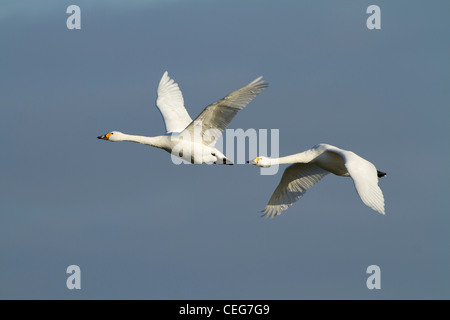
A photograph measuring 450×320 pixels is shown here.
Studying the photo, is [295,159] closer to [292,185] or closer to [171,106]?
[292,185]

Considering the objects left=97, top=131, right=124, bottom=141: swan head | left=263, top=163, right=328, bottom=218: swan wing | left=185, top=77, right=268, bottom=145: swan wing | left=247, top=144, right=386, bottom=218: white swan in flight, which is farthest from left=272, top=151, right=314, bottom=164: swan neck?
left=97, top=131, right=124, bottom=141: swan head

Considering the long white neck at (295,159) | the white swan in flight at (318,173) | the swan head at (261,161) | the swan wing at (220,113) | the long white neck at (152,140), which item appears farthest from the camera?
the long white neck at (152,140)

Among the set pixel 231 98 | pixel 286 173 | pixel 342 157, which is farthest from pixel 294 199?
pixel 231 98

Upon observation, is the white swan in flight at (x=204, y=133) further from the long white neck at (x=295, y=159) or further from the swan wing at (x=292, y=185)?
the swan wing at (x=292, y=185)

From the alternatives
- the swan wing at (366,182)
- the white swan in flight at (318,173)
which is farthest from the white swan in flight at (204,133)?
the swan wing at (366,182)

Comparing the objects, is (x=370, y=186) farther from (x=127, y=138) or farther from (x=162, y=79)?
(x=162, y=79)

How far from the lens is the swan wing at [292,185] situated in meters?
31.3

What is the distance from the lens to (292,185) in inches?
1243

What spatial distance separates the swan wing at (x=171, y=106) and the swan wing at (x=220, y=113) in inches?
Result: 112

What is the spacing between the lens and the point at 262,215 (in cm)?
3156

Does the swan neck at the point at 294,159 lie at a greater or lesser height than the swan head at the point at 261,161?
greater

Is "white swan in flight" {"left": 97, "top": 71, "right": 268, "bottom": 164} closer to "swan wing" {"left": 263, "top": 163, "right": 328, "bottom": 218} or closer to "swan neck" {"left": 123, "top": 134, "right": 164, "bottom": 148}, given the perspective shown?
"swan neck" {"left": 123, "top": 134, "right": 164, "bottom": 148}

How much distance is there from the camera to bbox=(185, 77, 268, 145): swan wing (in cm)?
2791

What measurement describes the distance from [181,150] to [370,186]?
5.81 m
